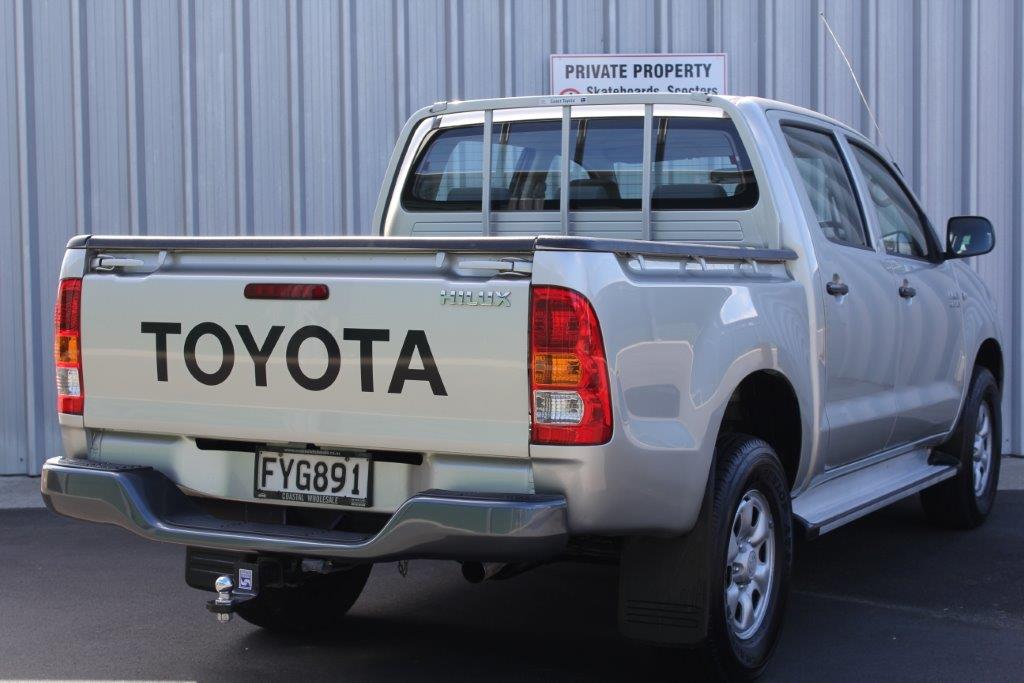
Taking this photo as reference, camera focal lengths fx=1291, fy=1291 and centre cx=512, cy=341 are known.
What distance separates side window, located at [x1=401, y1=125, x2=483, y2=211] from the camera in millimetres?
5453

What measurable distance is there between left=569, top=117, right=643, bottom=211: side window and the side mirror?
1707 millimetres

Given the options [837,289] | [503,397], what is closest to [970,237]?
[837,289]

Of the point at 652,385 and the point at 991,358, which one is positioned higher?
the point at 652,385

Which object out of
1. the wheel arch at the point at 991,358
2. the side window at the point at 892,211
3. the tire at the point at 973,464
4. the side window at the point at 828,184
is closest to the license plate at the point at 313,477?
the side window at the point at 828,184

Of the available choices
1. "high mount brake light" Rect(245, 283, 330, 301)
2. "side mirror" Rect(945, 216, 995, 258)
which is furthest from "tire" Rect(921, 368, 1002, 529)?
"high mount brake light" Rect(245, 283, 330, 301)

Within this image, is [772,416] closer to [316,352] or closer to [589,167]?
[589,167]

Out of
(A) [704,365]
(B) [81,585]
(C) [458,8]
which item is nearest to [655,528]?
(A) [704,365]

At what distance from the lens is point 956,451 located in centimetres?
621

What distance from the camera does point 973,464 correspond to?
6363mm

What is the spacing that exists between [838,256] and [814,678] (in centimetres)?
158

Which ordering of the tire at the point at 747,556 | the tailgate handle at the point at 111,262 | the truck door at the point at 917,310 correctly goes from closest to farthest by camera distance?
the tire at the point at 747,556
the tailgate handle at the point at 111,262
the truck door at the point at 917,310

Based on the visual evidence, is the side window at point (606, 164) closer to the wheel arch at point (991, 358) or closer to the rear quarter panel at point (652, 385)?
the rear quarter panel at point (652, 385)

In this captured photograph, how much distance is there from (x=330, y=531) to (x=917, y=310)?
2962 mm

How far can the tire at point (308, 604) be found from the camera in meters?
4.56
